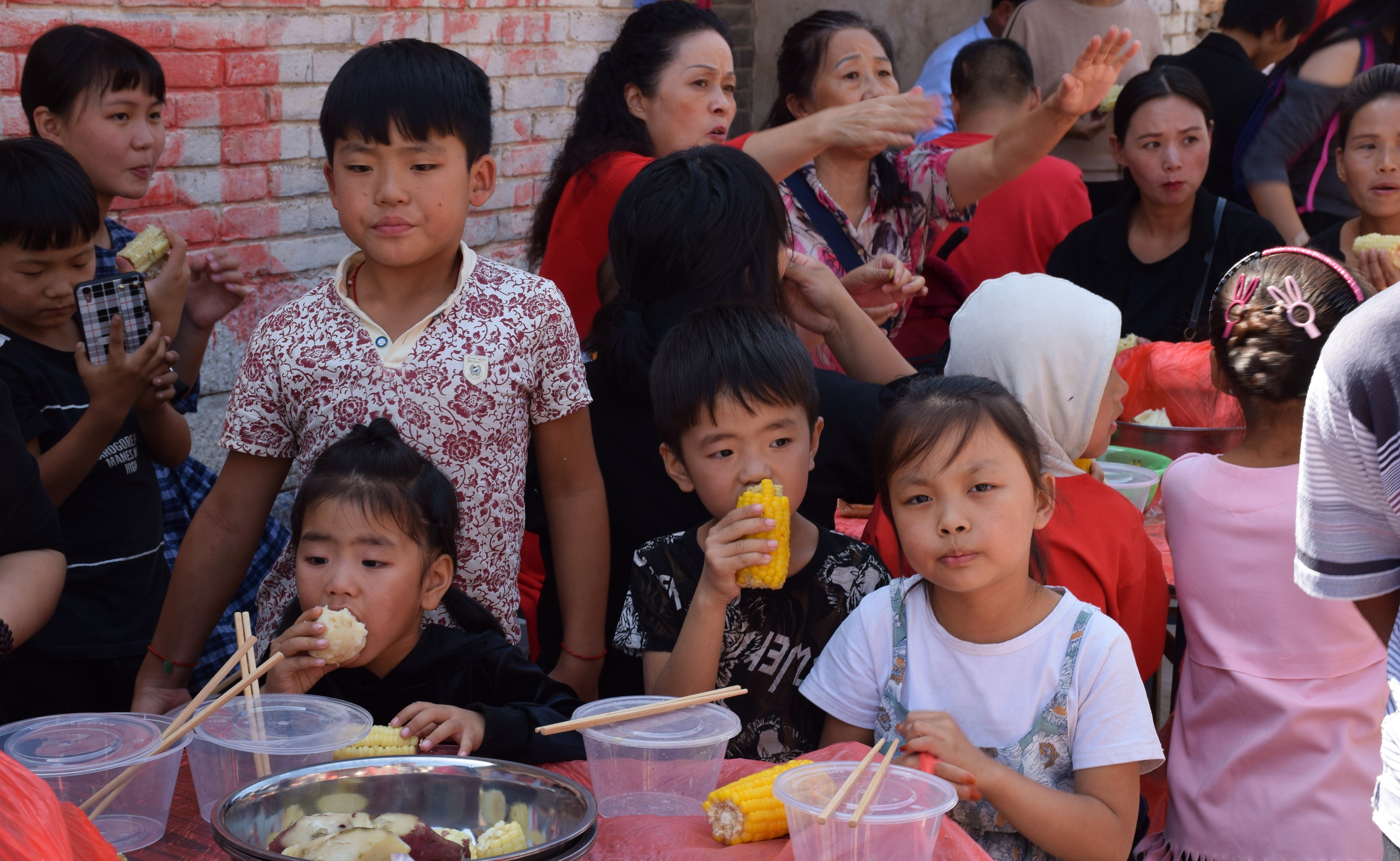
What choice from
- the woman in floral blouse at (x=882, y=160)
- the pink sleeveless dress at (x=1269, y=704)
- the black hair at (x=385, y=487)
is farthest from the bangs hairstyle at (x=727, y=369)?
the woman in floral blouse at (x=882, y=160)

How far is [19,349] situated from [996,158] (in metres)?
3.13

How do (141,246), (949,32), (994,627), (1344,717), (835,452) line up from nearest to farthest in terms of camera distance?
(994,627) → (1344,717) → (835,452) → (141,246) → (949,32)

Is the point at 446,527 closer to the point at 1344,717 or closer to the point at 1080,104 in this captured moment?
the point at 1344,717

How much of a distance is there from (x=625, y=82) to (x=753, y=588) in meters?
2.35

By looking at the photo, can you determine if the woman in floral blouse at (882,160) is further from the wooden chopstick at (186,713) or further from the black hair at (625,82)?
the wooden chopstick at (186,713)

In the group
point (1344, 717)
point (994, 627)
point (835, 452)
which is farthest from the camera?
point (835, 452)

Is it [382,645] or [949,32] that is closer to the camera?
[382,645]

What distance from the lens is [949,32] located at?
839 cm

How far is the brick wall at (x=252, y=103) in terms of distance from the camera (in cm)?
416

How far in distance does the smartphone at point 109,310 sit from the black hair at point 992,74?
4290 millimetres

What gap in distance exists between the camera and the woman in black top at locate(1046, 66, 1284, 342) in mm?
4852

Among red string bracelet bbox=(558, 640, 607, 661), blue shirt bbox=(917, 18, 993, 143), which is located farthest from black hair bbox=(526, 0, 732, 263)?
blue shirt bbox=(917, 18, 993, 143)

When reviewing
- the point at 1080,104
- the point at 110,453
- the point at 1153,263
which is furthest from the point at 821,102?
the point at 110,453

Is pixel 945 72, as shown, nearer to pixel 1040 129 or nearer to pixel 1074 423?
pixel 1040 129
